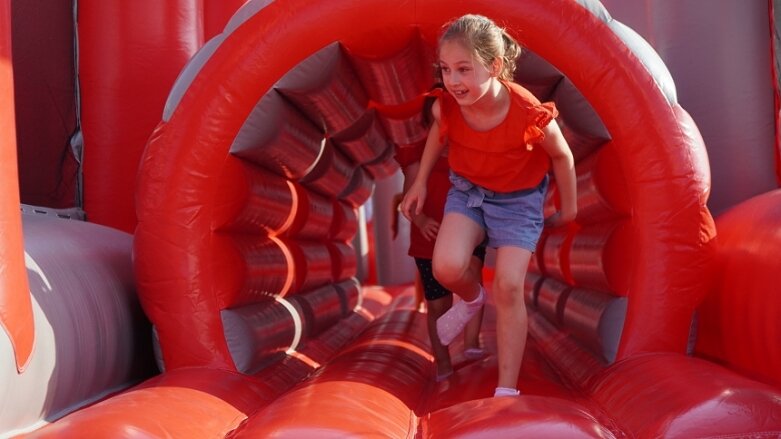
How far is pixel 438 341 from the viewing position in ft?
7.97

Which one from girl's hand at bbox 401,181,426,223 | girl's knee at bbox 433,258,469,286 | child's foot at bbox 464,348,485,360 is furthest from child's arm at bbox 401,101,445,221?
child's foot at bbox 464,348,485,360

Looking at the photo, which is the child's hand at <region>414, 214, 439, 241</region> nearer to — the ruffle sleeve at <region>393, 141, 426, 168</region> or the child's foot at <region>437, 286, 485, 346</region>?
the child's foot at <region>437, 286, 485, 346</region>

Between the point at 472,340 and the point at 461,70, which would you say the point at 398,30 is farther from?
the point at 472,340

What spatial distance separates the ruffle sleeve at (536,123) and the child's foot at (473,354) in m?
0.81

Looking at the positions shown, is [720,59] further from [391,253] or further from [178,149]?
[391,253]

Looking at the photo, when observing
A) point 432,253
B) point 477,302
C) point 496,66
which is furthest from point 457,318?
point 496,66

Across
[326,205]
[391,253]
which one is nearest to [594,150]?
[326,205]

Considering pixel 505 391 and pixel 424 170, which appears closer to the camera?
pixel 505 391

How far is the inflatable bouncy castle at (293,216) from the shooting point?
1.65 meters

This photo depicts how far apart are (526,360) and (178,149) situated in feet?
3.82

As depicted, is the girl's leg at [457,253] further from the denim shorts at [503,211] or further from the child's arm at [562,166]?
the child's arm at [562,166]

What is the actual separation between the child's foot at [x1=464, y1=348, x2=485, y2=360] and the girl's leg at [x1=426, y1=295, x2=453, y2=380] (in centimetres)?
10

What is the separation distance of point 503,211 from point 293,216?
47.6 inches

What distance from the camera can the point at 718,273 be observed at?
85.7 inches
